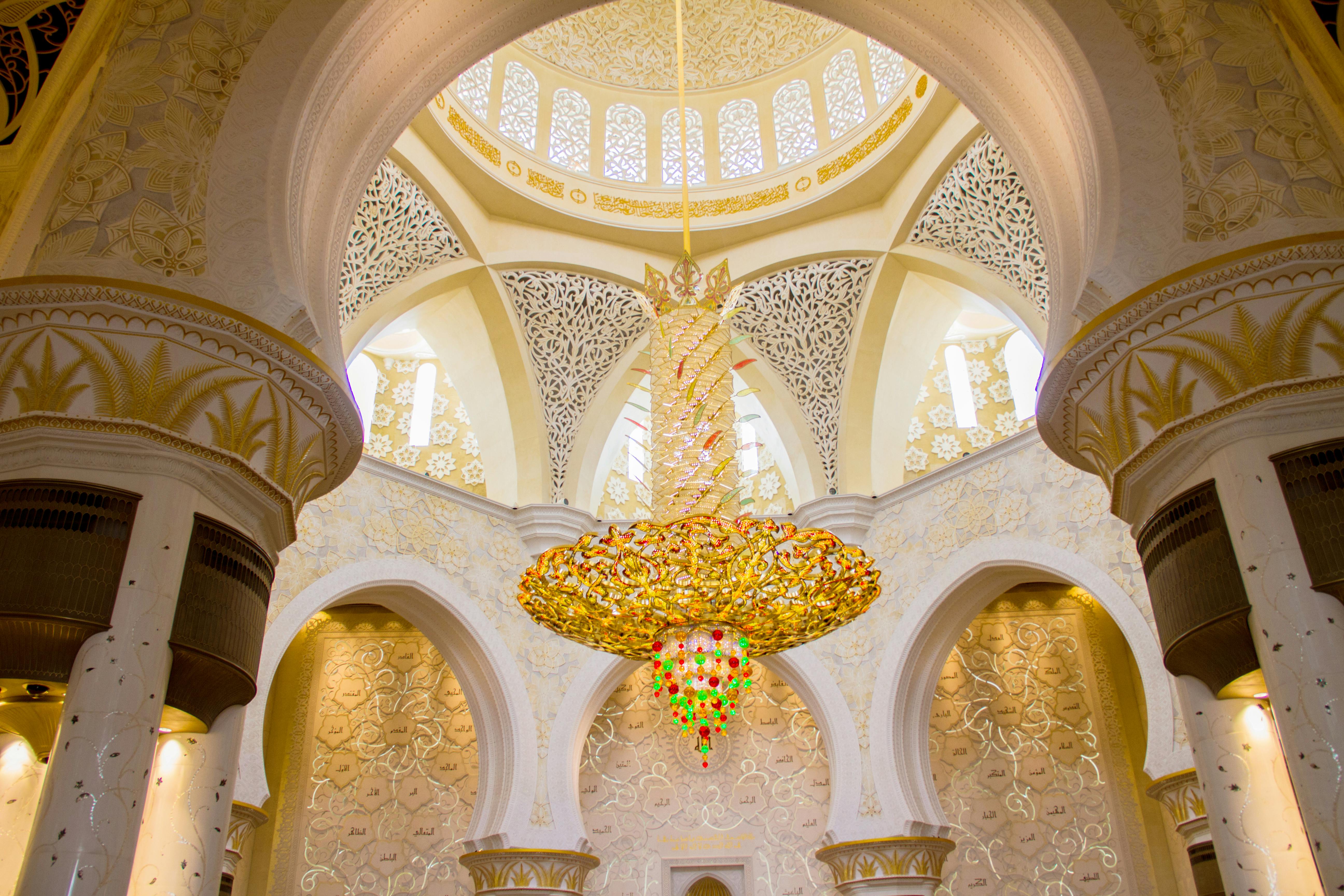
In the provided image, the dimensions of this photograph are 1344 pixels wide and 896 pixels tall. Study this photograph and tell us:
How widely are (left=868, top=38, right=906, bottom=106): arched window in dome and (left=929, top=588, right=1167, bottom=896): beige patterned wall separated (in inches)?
177

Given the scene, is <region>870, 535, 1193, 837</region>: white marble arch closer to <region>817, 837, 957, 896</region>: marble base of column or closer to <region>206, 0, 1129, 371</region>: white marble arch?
<region>817, 837, 957, 896</region>: marble base of column

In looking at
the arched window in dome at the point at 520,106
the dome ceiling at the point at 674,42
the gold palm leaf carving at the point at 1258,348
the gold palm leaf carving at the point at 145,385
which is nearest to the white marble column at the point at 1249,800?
the gold palm leaf carving at the point at 1258,348

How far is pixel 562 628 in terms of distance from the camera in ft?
20.1

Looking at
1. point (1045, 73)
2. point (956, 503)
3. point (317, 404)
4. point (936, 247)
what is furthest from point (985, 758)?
point (317, 404)

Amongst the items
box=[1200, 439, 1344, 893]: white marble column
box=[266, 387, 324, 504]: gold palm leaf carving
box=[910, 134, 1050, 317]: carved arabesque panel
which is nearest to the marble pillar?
box=[266, 387, 324, 504]: gold palm leaf carving

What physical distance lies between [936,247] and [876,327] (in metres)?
0.89

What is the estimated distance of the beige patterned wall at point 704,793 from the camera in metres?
8.68

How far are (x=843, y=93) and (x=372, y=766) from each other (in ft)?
23.5

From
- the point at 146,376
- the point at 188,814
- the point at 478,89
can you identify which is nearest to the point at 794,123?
the point at 478,89

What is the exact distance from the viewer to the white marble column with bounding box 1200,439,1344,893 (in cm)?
299

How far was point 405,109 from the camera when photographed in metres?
4.75

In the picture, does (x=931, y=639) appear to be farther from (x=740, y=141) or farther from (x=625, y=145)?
(x=625, y=145)

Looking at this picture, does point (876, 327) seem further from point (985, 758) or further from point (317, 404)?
point (317, 404)

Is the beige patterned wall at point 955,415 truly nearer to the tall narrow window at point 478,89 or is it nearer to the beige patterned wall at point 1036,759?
the beige patterned wall at point 1036,759
